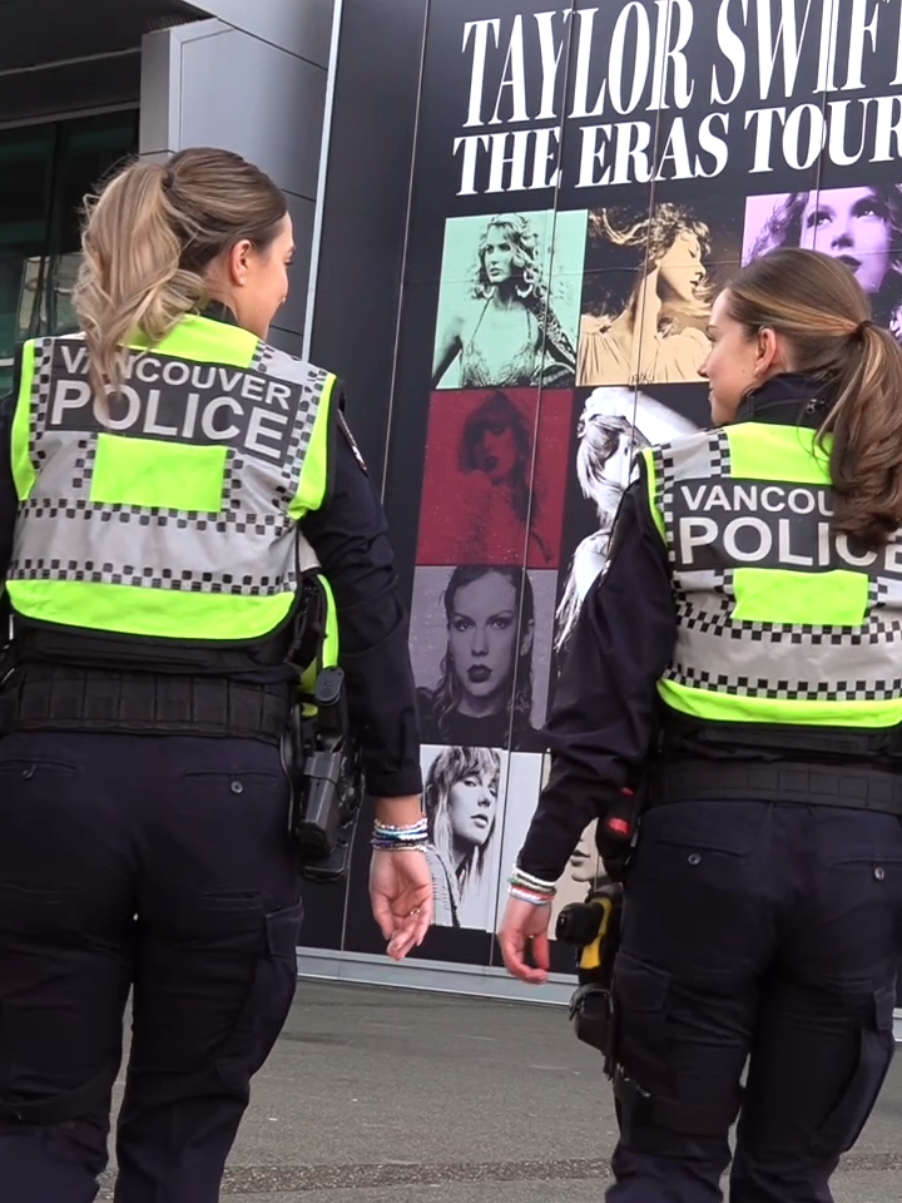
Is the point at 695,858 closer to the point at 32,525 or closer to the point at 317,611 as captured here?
the point at 317,611

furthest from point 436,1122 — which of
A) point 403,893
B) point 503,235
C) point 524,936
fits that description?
point 503,235

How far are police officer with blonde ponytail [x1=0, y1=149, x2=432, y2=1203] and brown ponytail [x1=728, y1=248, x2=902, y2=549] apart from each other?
0.75m

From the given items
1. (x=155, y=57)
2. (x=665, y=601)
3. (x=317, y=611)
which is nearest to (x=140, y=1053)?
(x=317, y=611)

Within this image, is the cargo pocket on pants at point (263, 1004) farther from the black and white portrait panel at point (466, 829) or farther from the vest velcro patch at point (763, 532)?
the black and white portrait panel at point (466, 829)

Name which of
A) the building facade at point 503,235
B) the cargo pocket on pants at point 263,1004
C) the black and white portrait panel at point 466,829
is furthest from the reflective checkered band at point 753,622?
the black and white portrait panel at point 466,829

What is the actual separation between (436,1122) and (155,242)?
13.7 feet

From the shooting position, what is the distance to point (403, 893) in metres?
3.40

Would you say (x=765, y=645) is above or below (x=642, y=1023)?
above

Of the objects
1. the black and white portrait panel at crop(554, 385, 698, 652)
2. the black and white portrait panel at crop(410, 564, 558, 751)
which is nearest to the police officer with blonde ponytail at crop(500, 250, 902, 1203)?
the black and white portrait panel at crop(554, 385, 698, 652)

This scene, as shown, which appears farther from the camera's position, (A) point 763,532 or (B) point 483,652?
(B) point 483,652

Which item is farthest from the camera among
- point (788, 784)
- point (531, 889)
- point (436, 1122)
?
point (436, 1122)

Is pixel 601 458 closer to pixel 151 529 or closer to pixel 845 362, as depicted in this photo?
pixel 845 362

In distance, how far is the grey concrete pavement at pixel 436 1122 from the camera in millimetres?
5520

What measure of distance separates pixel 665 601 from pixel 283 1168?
270 cm
